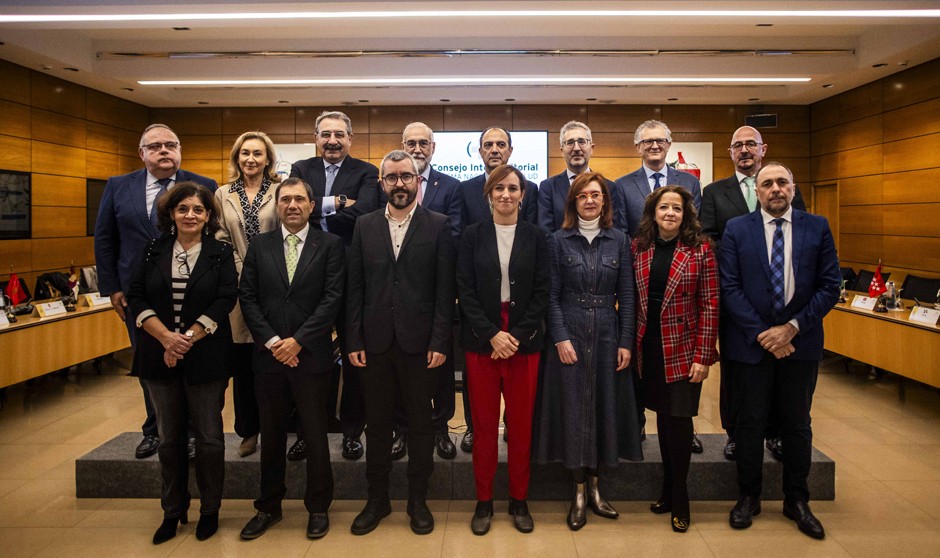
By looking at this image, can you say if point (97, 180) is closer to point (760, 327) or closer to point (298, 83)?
point (298, 83)

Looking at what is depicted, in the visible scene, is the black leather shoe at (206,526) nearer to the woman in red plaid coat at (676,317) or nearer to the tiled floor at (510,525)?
Answer: the tiled floor at (510,525)

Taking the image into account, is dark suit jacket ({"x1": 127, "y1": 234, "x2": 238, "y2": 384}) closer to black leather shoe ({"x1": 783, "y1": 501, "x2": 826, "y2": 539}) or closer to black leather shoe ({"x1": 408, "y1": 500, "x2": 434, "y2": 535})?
black leather shoe ({"x1": 408, "y1": 500, "x2": 434, "y2": 535})

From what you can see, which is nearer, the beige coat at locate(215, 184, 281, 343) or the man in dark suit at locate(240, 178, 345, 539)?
the man in dark suit at locate(240, 178, 345, 539)

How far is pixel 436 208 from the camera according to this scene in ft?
11.3

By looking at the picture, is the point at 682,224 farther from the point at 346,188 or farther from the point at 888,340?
the point at 888,340

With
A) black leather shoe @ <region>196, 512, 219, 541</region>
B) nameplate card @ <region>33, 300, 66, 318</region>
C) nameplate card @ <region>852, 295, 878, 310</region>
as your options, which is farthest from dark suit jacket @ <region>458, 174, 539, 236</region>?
nameplate card @ <region>33, 300, 66, 318</region>

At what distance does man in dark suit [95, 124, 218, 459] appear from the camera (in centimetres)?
321

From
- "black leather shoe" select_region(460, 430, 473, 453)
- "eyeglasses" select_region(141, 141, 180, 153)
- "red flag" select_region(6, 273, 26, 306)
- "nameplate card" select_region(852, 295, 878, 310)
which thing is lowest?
"black leather shoe" select_region(460, 430, 473, 453)

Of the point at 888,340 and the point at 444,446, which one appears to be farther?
the point at 888,340

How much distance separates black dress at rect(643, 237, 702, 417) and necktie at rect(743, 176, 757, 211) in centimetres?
89

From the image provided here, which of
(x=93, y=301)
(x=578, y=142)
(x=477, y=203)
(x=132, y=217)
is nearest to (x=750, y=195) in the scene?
(x=578, y=142)

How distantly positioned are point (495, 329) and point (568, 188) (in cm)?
113

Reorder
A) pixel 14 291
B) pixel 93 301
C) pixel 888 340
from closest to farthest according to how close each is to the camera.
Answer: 1. pixel 888 340
2. pixel 14 291
3. pixel 93 301

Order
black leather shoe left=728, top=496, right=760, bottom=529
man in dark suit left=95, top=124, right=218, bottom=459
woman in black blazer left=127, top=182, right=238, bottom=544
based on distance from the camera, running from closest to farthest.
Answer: woman in black blazer left=127, top=182, right=238, bottom=544, black leather shoe left=728, top=496, right=760, bottom=529, man in dark suit left=95, top=124, right=218, bottom=459
